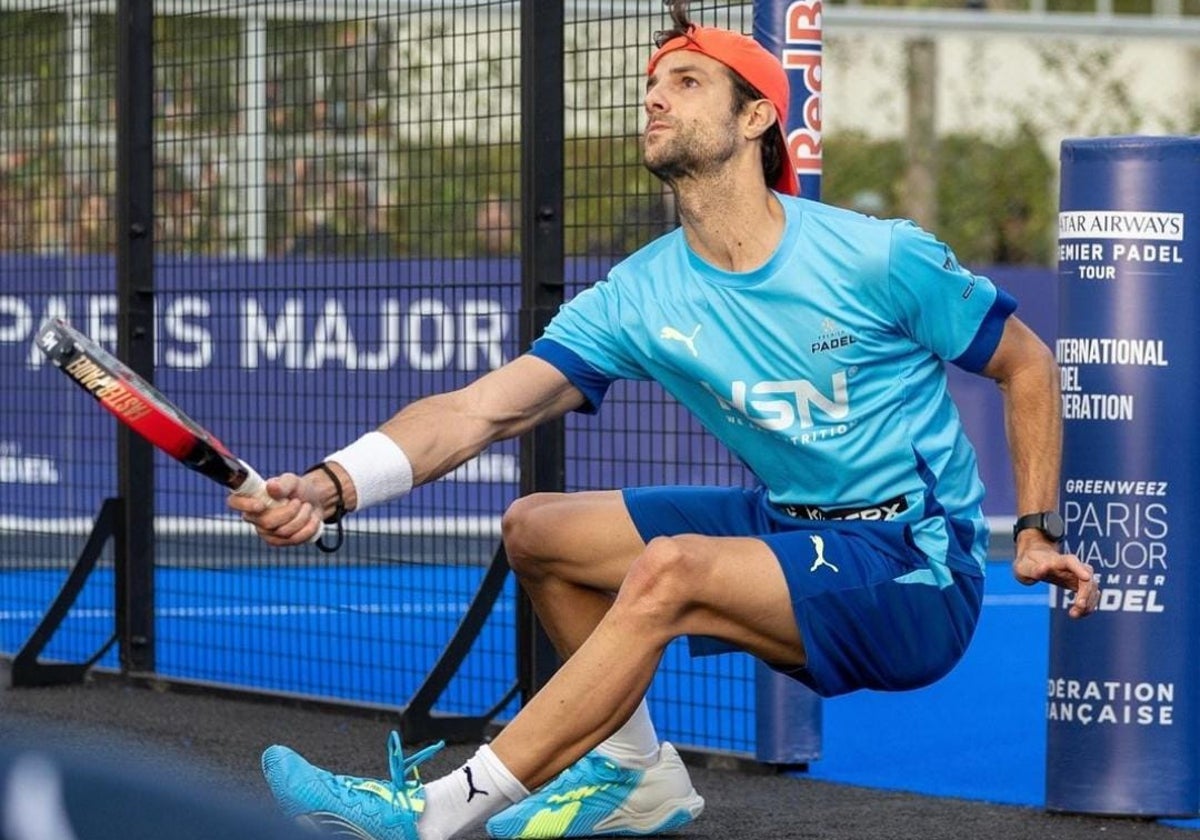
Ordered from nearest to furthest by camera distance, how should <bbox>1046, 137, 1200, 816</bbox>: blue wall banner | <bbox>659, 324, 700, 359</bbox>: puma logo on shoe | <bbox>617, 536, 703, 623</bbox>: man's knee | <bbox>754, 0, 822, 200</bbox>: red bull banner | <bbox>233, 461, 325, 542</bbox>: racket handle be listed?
<bbox>233, 461, 325, 542</bbox>: racket handle < <bbox>617, 536, 703, 623</bbox>: man's knee < <bbox>659, 324, 700, 359</bbox>: puma logo on shoe < <bbox>1046, 137, 1200, 816</bbox>: blue wall banner < <bbox>754, 0, 822, 200</bbox>: red bull banner

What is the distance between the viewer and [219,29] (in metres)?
8.89

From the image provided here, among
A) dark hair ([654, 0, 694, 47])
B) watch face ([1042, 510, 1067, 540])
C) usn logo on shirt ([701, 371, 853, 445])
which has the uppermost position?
dark hair ([654, 0, 694, 47])

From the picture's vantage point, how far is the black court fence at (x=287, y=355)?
7160 millimetres

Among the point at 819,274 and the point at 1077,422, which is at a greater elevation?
the point at 819,274

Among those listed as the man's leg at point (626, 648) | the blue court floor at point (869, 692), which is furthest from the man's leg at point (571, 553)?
the blue court floor at point (869, 692)

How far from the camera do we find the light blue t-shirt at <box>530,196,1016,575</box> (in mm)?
4797

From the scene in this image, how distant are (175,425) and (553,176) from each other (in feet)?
9.86

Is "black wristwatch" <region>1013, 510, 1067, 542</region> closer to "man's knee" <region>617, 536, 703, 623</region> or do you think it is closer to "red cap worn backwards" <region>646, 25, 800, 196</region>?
"man's knee" <region>617, 536, 703, 623</region>

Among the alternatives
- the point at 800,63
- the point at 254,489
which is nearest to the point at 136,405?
the point at 254,489

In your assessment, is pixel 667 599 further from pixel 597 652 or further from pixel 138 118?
pixel 138 118

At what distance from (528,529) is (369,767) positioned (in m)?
1.76

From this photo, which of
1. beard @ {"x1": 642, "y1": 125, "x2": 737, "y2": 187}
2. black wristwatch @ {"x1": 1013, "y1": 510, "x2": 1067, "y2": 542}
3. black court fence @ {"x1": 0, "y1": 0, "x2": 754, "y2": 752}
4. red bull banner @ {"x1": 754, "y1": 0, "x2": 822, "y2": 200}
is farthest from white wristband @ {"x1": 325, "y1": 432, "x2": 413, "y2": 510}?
red bull banner @ {"x1": 754, "y1": 0, "x2": 822, "y2": 200}

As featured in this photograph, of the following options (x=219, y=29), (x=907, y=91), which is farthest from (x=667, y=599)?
(x=907, y=91)

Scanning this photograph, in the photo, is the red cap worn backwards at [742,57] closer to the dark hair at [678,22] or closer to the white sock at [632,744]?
the dark hair at [678,22]
